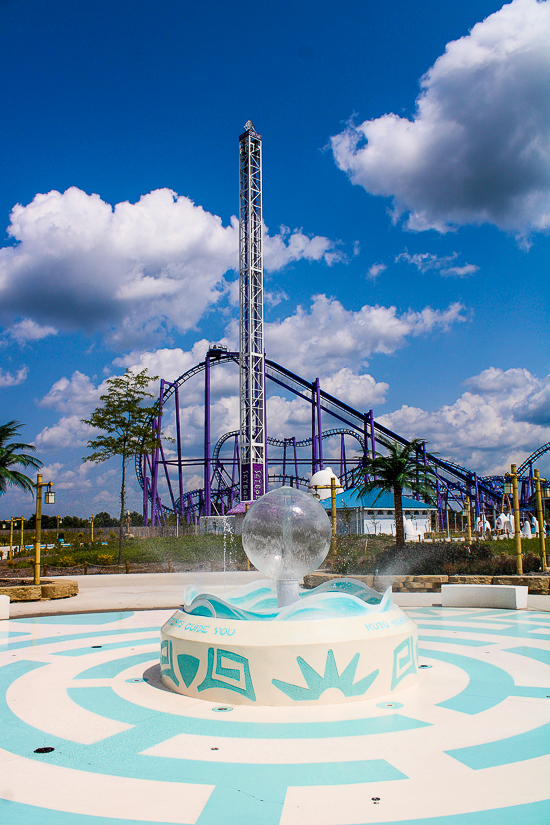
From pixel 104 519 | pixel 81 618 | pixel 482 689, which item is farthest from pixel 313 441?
pixel 104 519

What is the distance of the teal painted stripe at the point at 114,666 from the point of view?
26.5 ft

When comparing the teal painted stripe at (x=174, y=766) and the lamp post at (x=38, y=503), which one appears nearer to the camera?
the teal painted stripe at (x=174, y=766)

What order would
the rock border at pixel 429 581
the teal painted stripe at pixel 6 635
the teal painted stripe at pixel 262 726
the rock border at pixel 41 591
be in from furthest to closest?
the rock border at pixel 41 591
the rock border at pixel 429 581
the teal painted stripe at pixel 6 635
the teal painted stripe at pixel 262 726

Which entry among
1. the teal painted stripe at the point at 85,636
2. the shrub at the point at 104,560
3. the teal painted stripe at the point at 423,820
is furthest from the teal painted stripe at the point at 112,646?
the shrub at the point at 104,560

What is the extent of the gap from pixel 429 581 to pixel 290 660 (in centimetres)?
1141

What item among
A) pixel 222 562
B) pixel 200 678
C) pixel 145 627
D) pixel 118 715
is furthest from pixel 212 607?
pixel 222 562

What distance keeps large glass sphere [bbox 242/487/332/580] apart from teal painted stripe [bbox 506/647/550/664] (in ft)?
11.7

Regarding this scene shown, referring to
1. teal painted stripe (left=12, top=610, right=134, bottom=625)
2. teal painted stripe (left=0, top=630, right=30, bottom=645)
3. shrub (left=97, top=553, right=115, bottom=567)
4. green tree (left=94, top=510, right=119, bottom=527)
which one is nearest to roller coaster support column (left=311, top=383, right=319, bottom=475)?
shrub (left=97, top=553, right=115, bottom=567)

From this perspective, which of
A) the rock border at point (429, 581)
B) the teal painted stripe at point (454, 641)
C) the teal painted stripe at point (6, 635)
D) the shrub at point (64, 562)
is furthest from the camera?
the shrub at point (64, 562)

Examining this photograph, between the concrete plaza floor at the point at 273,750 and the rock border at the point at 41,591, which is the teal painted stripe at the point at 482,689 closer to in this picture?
the concrete plaza floor at the point at 273,750

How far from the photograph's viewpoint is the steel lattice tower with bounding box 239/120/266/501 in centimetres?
4788

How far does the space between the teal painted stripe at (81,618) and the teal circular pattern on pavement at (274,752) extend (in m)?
4.64

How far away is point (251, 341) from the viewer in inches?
1898

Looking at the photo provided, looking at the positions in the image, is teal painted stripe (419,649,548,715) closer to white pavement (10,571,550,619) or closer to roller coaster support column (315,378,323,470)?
white pavement (10,571,550,619)
